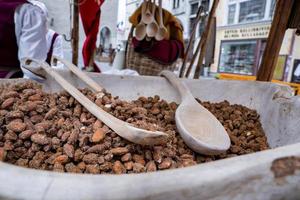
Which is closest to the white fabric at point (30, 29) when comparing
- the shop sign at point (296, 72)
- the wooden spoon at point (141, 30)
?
the wooden spoon at point (141, 30)

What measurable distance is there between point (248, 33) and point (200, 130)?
157 inches

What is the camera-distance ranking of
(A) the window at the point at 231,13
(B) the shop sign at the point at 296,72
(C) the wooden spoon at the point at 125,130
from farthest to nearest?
1. (A) the window at the point at 231,13
2. (B) the shop sign at the point at 296,72
3. (C) the wooden spoon at the point at 125,130

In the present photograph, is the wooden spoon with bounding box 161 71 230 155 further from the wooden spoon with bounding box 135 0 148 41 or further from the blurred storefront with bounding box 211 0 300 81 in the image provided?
the blurred storefront with bounding box 211 0 300 81

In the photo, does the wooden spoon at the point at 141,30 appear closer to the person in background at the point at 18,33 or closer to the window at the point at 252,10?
the person in background at the point at 18,33

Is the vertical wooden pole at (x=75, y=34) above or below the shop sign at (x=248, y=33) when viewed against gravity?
below

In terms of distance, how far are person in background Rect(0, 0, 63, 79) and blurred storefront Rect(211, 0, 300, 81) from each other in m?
3.01

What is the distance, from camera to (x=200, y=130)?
14.6 inches

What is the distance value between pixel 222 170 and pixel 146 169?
12 centimetres

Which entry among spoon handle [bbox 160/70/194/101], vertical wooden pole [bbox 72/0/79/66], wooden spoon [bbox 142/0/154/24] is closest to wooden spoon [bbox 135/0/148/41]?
wooden spoon [bbox 142/0/154/24]

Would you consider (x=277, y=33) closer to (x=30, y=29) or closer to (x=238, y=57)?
(x=30, y=29)

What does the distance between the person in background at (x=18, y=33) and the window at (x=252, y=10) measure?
3.61 metres

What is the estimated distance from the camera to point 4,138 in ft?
0.93

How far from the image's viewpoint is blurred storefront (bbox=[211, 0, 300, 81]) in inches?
136

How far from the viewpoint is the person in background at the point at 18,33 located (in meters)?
0.85
